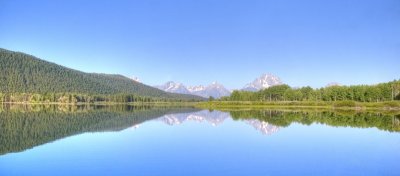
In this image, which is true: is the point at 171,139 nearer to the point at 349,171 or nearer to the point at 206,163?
the point at 206,163

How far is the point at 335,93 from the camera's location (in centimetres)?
13862

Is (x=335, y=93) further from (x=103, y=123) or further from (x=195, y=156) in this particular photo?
(x=195, y=156)

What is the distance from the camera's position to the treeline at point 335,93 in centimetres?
12619

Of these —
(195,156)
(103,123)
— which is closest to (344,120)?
(103,123)

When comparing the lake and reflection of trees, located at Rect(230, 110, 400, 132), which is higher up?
reflection of trees, located at Rect(230, 110, 400, 132)

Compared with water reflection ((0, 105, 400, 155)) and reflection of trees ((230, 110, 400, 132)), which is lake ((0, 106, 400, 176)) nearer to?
water reflection ((0, 105, 400, 155))

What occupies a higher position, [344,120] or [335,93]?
[335,93]

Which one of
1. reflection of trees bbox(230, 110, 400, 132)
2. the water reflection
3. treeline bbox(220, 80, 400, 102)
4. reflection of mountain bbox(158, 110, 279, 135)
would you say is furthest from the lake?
treeline bbox(220, 80, 400, 102)

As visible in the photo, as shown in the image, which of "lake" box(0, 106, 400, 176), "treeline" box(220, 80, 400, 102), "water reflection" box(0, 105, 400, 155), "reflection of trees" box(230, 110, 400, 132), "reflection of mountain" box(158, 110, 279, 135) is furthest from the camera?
"treeline" box(220, 80, 400, 102)

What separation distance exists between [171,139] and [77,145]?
24.6 ft

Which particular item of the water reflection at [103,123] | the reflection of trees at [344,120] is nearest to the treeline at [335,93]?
the water reflection at [103,123]

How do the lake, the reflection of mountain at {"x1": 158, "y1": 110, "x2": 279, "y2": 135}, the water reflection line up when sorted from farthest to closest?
the reflection of mountain at {"x1": 158, "y1": 110, "x2": 279, "y2": 135}, the water reflection, the lake

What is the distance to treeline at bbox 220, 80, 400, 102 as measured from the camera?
414 ft

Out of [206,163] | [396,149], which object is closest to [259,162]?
[206,163]
